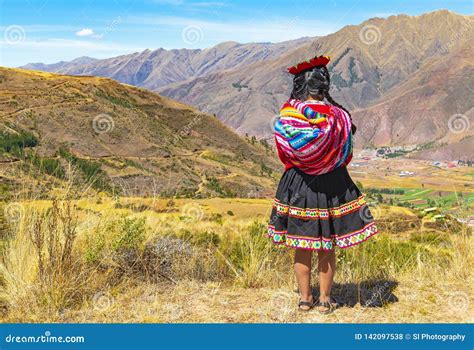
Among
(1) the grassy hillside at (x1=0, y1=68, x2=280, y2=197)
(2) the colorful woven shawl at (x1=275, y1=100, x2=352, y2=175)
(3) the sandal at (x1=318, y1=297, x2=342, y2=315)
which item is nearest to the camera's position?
(2) the colorful woven shawl at (x1=275, y1=100, x2=352, y2=175)

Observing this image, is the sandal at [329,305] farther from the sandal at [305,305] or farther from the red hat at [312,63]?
the red hat at [312,63]

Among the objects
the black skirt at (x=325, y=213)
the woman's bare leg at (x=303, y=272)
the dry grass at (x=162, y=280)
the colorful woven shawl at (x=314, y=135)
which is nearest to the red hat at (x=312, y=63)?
the colorful woven shawl at (x=314, y=135)

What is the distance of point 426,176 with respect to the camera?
187875mm

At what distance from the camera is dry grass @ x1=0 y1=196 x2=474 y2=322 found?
14.5 feet

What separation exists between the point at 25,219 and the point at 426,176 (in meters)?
199

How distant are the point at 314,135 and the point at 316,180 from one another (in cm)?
46

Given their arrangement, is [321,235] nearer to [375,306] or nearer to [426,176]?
[375,306]

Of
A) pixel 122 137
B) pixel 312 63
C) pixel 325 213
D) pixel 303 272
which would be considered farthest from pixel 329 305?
pixel 122 137

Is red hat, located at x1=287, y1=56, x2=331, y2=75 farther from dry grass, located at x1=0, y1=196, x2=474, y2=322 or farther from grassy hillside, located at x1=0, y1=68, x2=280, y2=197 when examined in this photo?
grassy hillside, located at x1=0, y1=68, x2=280, y2=197

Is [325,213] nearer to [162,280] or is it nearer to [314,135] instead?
[314,135]

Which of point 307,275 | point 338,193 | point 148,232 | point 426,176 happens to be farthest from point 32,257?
point 426,176

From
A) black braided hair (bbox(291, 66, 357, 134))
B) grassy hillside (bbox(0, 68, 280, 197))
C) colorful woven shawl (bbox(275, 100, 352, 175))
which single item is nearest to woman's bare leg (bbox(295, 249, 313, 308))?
colorful woven shawl (bbox(275, 100, 352, 175))

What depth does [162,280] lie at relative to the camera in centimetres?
541

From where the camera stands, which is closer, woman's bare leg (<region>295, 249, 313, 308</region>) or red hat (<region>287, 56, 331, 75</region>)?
red hat (<region>287, 56, 331, 75</region>)
